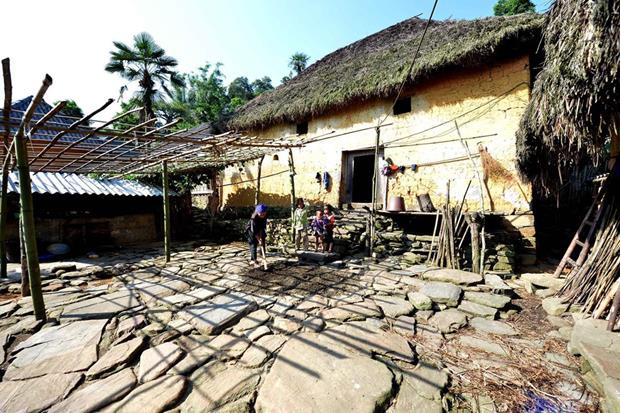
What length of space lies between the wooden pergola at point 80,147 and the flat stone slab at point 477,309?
486 cm

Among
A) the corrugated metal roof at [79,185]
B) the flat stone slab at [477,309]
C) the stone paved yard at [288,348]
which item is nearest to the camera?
the stone paved yard at [288,348]

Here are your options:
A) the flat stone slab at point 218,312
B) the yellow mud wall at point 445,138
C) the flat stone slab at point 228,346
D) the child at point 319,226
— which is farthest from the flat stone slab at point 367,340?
the yellow mud wall at point 445,138

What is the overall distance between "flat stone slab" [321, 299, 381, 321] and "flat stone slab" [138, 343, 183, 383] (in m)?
1.81

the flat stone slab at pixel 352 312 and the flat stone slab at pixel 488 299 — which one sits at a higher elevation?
the flat stone slab at pixel 488 299

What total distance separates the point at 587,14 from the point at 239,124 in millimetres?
10546

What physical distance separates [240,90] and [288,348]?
1399 inches

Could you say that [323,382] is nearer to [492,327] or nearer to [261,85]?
[492,327]

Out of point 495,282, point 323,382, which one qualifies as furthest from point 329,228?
point 323,382

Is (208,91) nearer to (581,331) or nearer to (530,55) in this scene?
(530,55)

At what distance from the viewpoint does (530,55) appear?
19.6 ft

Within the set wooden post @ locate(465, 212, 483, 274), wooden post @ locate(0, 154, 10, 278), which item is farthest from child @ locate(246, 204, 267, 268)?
wooden post @ locate(0, 154, 10, 278)

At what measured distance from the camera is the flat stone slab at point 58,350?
2551 millimetres

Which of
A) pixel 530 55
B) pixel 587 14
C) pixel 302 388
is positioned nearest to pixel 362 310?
pixel 302 388

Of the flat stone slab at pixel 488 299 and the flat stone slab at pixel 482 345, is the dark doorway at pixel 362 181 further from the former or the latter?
the flat stone slab at pixel 482 345
